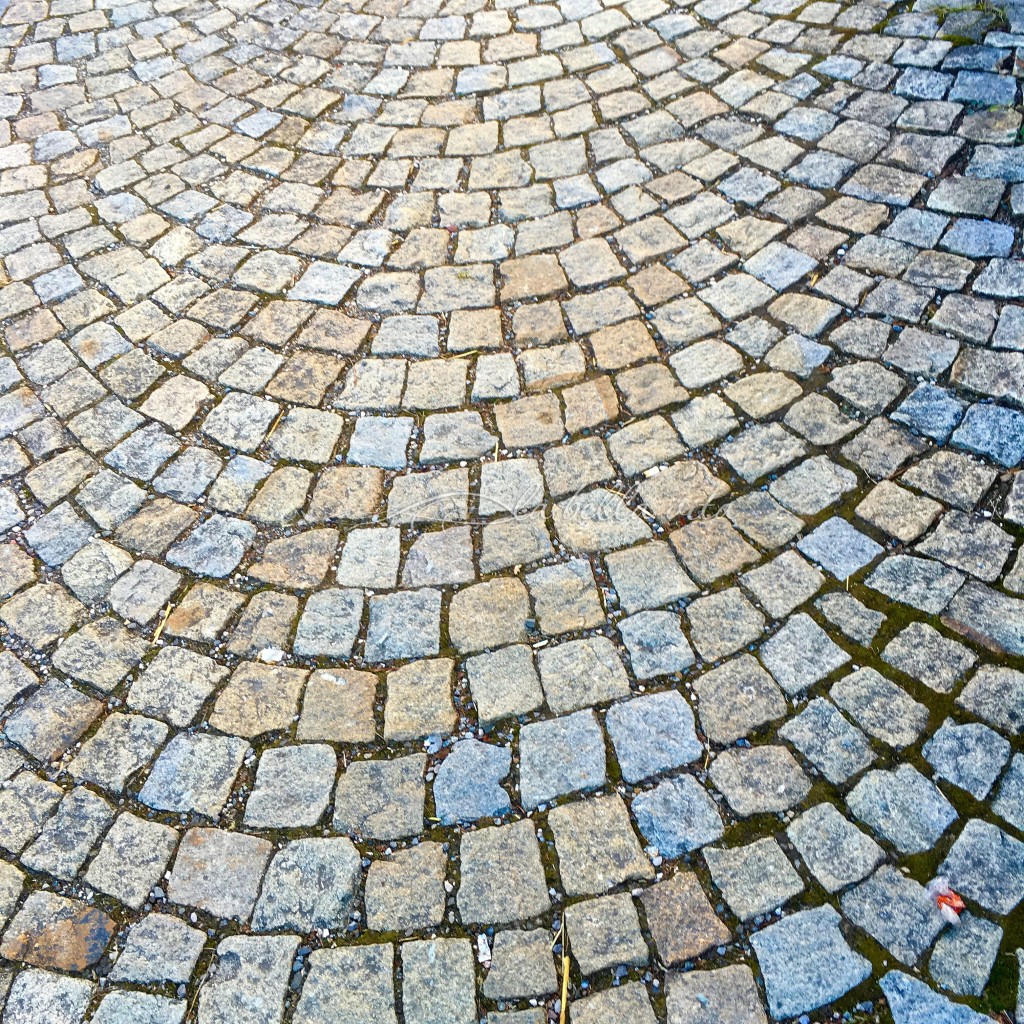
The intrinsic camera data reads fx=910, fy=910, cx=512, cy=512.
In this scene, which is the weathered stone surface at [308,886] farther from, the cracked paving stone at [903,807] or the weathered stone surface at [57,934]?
the cracked paving stone at [903,807]

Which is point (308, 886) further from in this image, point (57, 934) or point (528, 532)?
point (528, 532)

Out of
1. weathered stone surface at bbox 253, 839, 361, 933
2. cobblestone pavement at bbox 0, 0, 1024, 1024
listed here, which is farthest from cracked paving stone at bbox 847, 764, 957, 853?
weathered stone surface at bbox 253, 839, 361, 933

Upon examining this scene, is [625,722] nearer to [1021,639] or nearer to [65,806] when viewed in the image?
[1021,639]

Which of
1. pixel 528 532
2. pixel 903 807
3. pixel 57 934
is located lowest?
pixel 57 934

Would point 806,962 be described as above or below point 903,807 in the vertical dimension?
below

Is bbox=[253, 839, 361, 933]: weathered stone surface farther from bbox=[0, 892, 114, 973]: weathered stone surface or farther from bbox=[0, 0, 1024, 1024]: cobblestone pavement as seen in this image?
bbox=[0, 892, 114, 973]: weathered stone surface

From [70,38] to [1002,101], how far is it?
531cm

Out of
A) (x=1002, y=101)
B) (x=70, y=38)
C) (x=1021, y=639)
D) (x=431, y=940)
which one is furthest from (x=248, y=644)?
(x=70, y=38)

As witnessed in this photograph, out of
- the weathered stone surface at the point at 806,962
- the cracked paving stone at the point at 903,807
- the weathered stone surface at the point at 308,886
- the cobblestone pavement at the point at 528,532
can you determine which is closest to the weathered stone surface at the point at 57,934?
the cobblestone pavement at the point at 528,532

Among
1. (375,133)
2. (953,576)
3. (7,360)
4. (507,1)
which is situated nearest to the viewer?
(953,576)

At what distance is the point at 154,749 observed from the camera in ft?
9.29

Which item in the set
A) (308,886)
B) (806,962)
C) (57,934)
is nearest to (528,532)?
Result: (308,886)

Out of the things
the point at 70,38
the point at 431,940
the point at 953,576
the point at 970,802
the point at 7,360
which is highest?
the point at 70,38

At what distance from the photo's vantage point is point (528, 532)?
3266 mm
